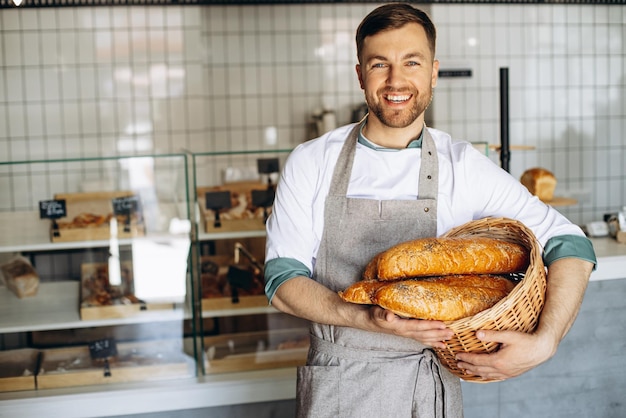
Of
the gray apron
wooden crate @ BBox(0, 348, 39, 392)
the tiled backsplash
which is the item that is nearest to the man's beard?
the gray apron

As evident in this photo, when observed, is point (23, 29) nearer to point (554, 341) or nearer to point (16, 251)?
point (16, 251)

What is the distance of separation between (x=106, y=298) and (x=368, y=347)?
4.46ft

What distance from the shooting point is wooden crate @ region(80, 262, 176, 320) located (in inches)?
104

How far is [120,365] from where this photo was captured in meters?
2.61

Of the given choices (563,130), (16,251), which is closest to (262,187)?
(16,251)

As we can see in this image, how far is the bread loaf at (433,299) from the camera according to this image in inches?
51.6

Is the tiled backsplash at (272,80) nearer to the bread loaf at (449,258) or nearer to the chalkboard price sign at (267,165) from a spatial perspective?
the chalkboard price sign at (267,165)

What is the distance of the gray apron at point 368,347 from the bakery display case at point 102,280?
1018mm

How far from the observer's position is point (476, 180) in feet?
5.57

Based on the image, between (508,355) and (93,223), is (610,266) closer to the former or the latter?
(508,355)

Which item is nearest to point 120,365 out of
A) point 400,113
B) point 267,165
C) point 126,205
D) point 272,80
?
point 126,205

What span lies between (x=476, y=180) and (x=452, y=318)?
470 millimetres

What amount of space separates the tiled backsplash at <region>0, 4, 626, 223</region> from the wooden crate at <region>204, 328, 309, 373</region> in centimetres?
231

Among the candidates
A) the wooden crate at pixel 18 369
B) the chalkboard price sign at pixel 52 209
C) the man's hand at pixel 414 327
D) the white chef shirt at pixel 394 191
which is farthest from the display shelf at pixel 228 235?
→ the man's hand at pixel 414 327
